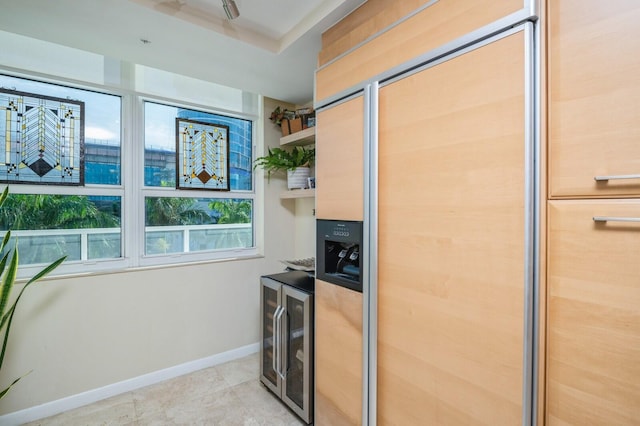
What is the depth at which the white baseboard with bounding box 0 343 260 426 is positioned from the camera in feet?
6.58

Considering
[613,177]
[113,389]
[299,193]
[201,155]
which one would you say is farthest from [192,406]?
[613,177]

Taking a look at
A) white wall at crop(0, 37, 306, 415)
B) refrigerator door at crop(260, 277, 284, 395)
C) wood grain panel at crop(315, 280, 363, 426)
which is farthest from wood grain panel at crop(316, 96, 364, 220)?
white wall at crop(0, 37, 306, 415)

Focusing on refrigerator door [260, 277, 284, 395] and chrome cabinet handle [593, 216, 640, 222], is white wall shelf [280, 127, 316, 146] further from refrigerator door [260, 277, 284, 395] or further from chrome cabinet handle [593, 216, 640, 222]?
chrome cabinet handle [593, 216, 640, 222]

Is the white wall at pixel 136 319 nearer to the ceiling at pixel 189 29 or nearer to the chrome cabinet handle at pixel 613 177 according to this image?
the ceiling at pixel 189 29

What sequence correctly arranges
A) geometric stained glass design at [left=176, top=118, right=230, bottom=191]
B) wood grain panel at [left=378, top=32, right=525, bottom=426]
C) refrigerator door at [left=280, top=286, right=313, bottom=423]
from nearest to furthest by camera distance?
wood grain panel at [left=378, top=32, right=525, bottom=426]
refrigerator door at [left=280, top=286, right=313, bottom=423]
geometric stained glass design at [left=176, top=118, right=230, bottom=191]

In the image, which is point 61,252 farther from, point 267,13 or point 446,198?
point 446,198

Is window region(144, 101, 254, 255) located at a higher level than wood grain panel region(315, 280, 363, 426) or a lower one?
higher

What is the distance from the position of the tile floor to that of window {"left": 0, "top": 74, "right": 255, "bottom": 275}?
38.6 inches

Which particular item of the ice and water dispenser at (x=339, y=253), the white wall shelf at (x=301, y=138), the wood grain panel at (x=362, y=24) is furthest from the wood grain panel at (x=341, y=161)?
the white wall shelf at (x=301, y=138)

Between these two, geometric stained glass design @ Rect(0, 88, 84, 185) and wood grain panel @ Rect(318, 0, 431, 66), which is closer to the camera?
wood grain panel @ Rect(318, 0, 431, 66)

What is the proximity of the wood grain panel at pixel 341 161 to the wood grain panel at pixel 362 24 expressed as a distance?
1.06 feet

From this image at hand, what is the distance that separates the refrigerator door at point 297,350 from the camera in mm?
1944

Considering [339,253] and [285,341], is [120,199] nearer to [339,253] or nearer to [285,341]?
[285,341]

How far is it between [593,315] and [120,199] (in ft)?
9.43
